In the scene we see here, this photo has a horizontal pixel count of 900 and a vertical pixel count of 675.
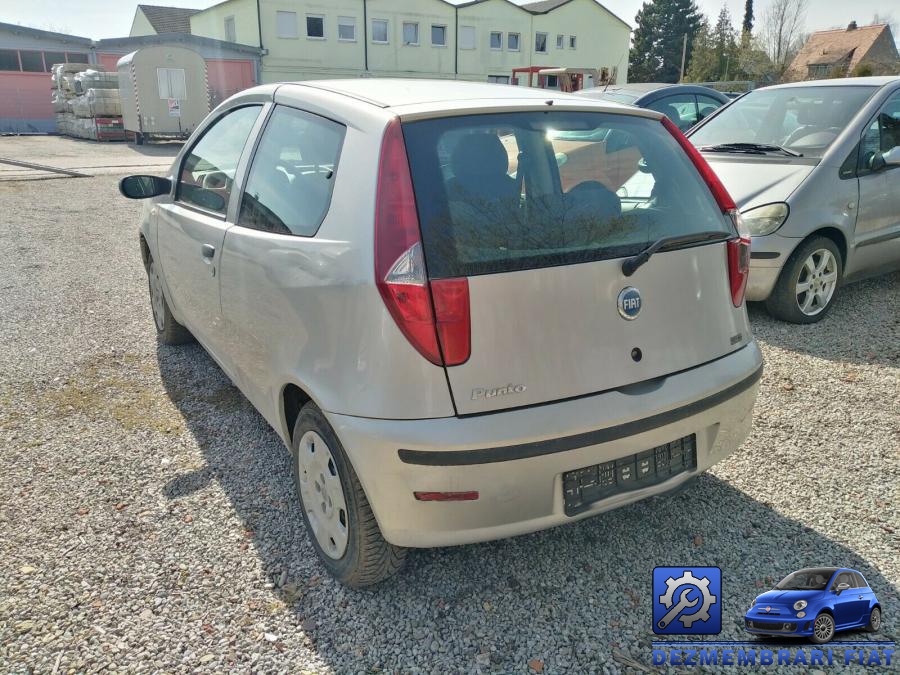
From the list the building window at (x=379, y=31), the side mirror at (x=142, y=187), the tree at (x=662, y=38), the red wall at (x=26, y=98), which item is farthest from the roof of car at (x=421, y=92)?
the tree at (x=662, y=38)

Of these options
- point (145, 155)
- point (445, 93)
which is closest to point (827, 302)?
point (445, 93)

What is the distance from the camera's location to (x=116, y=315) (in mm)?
5719

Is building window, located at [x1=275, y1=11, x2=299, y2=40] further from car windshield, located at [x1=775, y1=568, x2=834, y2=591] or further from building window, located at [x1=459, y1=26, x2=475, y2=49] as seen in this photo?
car windshield, located at [x1=775, y1=568, x2=834, y2=591]

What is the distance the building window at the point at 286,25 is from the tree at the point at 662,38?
34.5 metres

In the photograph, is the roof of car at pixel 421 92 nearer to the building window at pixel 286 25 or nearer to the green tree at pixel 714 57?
the building window at pixel 286 25

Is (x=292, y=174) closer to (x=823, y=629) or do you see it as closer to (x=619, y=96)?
(x=823, y=629)

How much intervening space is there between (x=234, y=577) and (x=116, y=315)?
3836 mm

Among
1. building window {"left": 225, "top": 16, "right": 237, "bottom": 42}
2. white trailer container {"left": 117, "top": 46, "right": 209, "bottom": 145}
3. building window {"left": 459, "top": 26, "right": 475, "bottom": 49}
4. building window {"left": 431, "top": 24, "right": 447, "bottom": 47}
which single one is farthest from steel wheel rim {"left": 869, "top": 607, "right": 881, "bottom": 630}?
building window {"left": 459, "top": 26, "right": 475, "bottom": 49}

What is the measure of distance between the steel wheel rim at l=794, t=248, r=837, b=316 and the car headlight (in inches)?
14.5

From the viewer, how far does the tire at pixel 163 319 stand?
4.70 metres

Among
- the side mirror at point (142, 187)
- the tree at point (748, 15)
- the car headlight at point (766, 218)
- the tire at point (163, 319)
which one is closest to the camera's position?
the side mirror at point (142, 187)

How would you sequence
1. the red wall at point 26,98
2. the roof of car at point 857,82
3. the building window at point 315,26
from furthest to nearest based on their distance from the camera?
1. the building window at point 315,26
2. the red wall at point 26,98
3. the roof of car at point 857,82

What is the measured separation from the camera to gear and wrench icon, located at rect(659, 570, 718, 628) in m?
2.40

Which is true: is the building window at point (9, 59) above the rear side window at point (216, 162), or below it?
above
